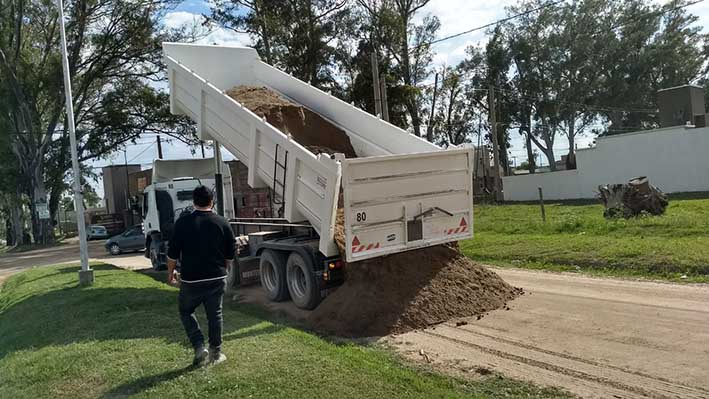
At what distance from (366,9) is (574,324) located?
35.7 metres


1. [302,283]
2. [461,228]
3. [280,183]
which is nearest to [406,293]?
[461,228]

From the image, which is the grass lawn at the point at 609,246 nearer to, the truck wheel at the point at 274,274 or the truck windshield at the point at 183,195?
the truck wheel at the point at 274,274

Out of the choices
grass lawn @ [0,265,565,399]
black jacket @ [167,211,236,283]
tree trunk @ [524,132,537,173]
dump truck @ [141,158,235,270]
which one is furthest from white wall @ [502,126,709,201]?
black jacket @ [167,211,236,283]

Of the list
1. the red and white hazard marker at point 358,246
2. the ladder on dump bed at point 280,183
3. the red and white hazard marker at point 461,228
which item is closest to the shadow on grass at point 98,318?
the red and white hazard marker at point 358,246

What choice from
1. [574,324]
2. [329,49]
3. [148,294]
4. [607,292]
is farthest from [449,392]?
[329,49]

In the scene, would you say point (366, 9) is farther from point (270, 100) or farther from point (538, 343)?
point (538, 343)

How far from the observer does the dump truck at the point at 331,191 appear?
771 cm

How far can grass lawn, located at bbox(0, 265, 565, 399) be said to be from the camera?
4961 millimetres

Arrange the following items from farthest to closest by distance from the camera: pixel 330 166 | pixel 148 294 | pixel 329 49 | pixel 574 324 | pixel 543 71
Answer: pixel 543 71 → pixel 329 49 → pixel 148 294 → pixel 330 166 → pixel 574 324

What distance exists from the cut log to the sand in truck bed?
28.2ft

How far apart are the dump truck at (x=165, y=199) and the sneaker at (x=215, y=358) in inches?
386

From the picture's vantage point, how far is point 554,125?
5394cm

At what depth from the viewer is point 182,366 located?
5.62m

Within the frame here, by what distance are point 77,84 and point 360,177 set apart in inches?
1389
